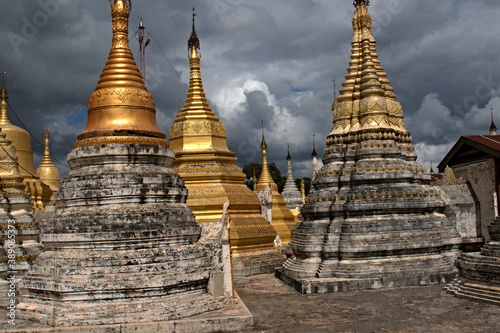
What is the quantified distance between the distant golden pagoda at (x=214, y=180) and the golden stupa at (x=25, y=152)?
40.5ft

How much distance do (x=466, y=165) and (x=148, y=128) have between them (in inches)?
723

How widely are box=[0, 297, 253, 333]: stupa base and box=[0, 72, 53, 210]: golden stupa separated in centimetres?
2210


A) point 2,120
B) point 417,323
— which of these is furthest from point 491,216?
point 2,120

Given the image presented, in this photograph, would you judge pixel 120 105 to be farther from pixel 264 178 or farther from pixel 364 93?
pixel 264 178

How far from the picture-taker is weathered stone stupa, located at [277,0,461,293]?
1612 centimetres

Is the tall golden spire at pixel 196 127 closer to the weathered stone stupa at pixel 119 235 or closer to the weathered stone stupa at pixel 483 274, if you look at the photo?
the weathered stone stupa at pixel 119 235

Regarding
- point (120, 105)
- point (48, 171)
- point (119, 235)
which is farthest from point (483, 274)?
point (48, 171)

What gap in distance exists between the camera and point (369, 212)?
1700 cm

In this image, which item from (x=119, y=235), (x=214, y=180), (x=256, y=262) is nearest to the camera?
(x=119, y=235)

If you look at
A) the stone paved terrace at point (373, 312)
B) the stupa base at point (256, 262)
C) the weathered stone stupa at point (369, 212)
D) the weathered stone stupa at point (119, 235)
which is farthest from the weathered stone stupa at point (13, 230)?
the weathered stone stupa at point (369, 212)

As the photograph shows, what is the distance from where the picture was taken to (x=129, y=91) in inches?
519

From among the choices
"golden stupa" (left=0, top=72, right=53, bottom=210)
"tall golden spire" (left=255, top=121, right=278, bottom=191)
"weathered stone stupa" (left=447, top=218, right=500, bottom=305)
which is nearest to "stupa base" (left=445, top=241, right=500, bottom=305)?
"weathered stone stupa" (left=447, top=218, right=500, bottom=305)

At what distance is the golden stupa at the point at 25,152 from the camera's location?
3120 cm

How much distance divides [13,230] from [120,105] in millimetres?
6432
